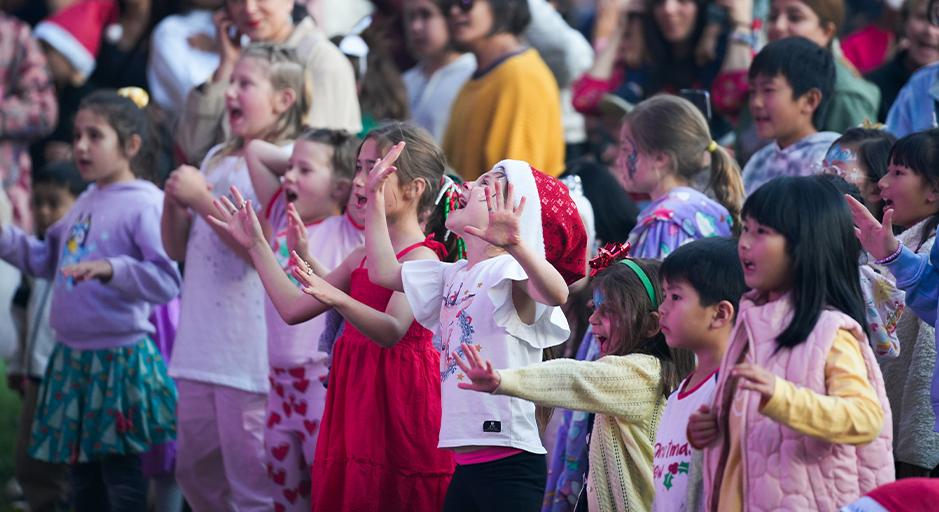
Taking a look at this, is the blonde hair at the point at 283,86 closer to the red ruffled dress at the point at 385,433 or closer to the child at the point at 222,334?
the child at the point at 222,334

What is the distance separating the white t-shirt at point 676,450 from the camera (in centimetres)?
400

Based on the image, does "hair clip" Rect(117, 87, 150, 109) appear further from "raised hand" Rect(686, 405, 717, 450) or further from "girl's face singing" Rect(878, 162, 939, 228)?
"raised hand" Rect(686, 405, 717, 450)

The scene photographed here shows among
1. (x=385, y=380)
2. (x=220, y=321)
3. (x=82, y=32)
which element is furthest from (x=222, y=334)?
(x=82, y=32)

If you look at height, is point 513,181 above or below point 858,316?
above

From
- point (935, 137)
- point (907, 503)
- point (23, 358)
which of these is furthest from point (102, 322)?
point (907, 503)

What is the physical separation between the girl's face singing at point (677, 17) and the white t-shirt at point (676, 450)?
4.09 metres

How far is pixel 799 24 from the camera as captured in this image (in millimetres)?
6941

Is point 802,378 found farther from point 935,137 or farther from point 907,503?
point 935,137

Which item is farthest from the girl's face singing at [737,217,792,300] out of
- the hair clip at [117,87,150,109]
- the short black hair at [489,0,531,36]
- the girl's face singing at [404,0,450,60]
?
the girl's face singing at [404,0,450,60]

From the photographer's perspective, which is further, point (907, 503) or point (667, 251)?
point (667, 251)

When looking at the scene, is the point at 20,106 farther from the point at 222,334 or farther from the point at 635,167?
the point at 635,167

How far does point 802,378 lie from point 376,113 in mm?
4562

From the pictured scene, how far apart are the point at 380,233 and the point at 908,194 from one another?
168 cm

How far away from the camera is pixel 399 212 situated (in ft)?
16.1
